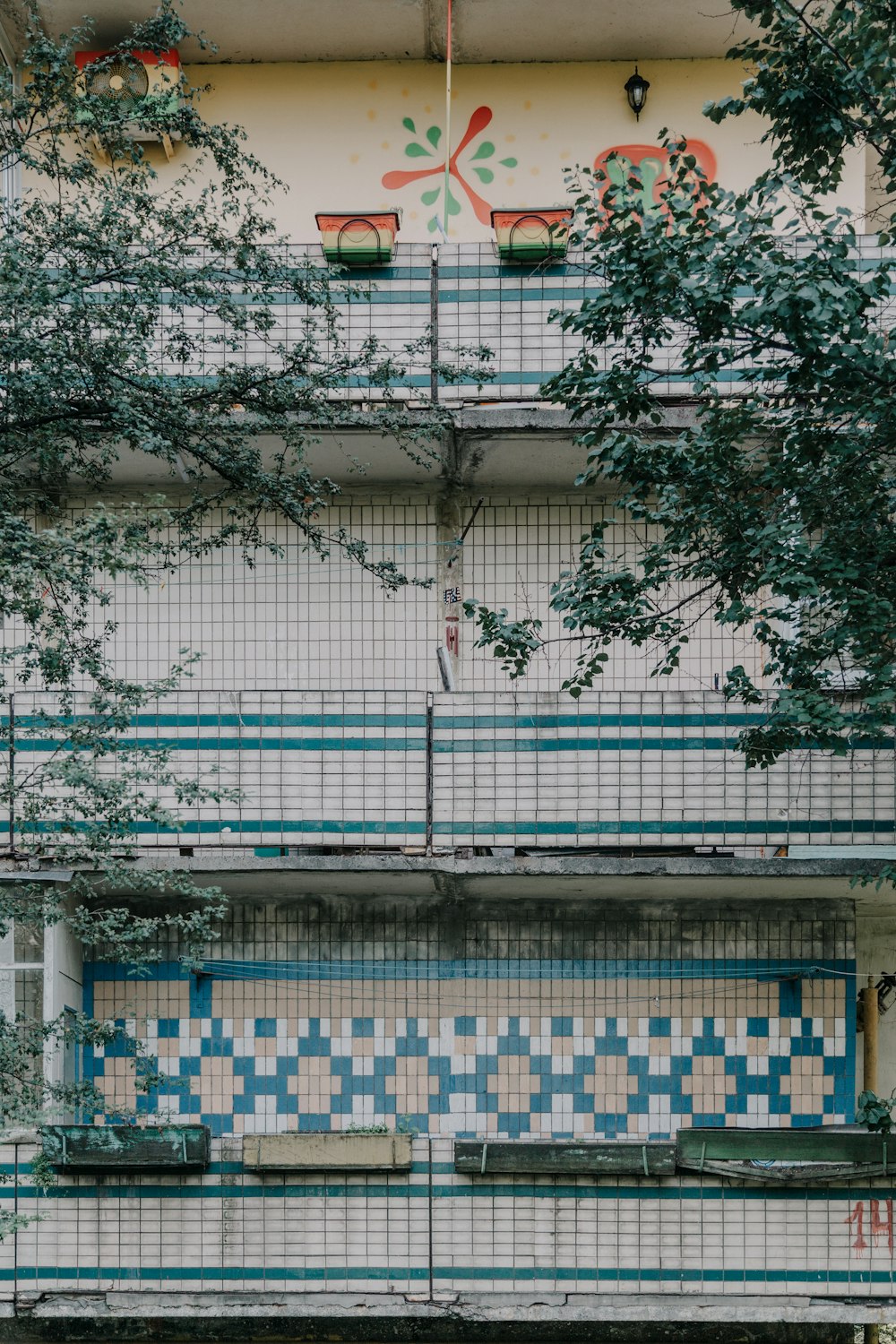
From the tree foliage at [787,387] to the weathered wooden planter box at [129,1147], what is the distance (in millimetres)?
3782

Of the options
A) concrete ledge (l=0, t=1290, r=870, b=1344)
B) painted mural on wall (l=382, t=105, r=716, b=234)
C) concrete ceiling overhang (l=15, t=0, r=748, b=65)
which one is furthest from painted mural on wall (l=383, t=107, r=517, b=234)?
concrete ledge (l=0, t=1290, r=870, b=1344)

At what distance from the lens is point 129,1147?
7.96 metres

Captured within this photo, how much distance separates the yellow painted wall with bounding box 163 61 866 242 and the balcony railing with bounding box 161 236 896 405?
39.0 inches

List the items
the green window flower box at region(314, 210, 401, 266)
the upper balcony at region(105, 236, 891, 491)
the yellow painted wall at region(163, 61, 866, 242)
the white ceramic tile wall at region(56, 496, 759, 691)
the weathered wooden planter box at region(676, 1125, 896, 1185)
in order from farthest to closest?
1. the yellow painted wall at region(163, 61, 866, 242)
2. the white ceramic tile wall at region(56, 496, 759, 691)
3. the upper balcony at region(105, 236, 891, 491)
4. the green window flower box at region(314, 210, 401, 266)
5. the weathered wooden planter box at region(676, 1125, 896, 1185)

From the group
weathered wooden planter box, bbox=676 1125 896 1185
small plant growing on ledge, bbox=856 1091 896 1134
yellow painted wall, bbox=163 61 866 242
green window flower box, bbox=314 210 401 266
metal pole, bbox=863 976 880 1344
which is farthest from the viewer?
yellow painted wall, bbox=163 61 866 242

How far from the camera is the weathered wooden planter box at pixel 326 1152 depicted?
26.4 ft

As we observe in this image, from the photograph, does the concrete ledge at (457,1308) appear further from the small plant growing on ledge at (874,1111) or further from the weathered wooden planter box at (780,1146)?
the small plant growing on ledge at (874,1111)

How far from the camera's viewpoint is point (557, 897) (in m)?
8.79

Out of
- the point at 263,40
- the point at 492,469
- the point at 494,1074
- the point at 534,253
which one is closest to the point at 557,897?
the point at 494,1074

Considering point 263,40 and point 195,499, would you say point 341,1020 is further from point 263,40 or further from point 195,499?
point 263,40

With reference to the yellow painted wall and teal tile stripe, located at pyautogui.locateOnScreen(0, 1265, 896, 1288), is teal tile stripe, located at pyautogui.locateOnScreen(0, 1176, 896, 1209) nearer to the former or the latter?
teal tile stripe, located at pyautogui.locateOnScreen(0, 1265, 896, 1288)

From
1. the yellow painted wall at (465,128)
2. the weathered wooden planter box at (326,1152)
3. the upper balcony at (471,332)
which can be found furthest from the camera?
the yellow painted wall at (465,128)

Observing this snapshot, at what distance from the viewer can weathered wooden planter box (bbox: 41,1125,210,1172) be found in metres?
7.96

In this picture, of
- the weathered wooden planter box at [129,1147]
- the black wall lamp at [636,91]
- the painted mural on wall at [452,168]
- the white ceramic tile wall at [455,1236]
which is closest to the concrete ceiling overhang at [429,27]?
the black wall lamp at [636,91]
